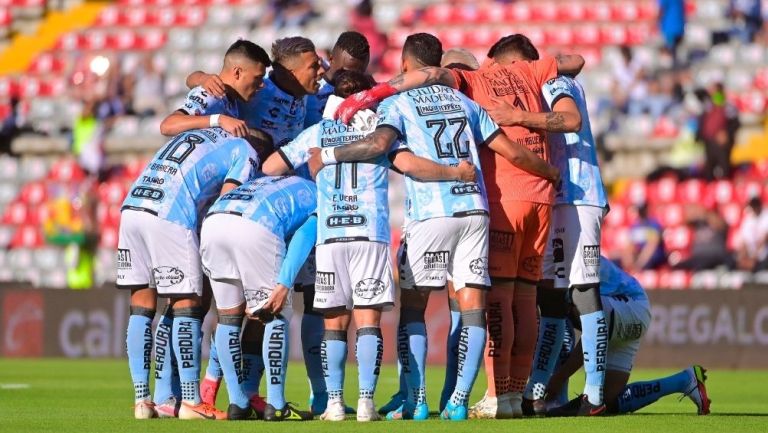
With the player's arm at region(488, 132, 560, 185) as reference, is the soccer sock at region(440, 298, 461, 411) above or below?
below

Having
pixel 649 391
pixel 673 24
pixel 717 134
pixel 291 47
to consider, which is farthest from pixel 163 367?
pixel 673 24

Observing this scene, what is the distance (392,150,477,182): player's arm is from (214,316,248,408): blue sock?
1.49m

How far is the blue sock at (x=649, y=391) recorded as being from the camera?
10.6 m

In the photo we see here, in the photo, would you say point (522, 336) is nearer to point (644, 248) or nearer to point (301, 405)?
point (301, 405)

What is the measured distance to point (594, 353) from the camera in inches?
392

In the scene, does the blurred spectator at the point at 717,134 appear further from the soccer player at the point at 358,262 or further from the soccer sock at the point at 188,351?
the soccer sock at the point at 188,351

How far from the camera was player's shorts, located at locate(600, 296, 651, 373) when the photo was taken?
1042 cm

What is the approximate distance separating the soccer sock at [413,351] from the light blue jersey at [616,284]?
1.61 m

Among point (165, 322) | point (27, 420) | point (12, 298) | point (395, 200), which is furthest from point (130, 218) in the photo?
point (395, 200)

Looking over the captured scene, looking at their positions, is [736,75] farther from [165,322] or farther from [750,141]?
[165,322]

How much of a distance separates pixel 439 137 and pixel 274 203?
116 cm

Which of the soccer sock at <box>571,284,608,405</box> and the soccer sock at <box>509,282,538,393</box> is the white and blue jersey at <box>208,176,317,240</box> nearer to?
the soccer sock at <box>509,282,538,393</box>

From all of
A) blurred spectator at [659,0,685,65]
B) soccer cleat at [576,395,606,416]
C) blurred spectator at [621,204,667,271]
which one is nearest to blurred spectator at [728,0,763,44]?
blurred spectator at [659,0,685,65]

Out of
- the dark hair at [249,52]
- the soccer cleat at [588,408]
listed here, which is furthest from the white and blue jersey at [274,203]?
the soccer cleat at [588,408]
